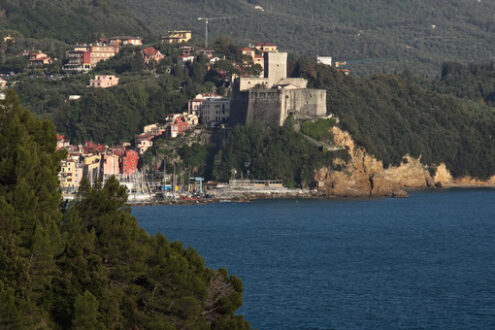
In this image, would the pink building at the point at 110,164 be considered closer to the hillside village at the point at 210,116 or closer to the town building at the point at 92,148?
the hillside village at the point at 210,116

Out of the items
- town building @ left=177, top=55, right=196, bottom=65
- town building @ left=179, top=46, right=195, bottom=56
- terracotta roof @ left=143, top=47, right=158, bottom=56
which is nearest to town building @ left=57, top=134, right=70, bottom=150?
town building @ left=177, top=55, right=196, bottom=65

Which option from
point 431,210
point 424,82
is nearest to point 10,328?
point 431,210

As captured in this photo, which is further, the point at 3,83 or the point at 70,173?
the point at 3,83

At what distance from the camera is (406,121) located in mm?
75875

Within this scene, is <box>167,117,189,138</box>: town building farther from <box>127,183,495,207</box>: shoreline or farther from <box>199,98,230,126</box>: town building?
<box>127,183,495,207</box>: shoreline

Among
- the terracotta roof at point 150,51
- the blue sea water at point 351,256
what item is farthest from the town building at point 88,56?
the blue sea water at point 351,256

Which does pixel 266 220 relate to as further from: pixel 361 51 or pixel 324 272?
pixel 361 51

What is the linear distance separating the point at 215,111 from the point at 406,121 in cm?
1470

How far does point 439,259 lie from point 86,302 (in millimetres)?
24223

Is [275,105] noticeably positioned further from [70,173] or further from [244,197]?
[70,173]

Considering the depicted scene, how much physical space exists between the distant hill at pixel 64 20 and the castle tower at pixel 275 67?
32801 millimetres

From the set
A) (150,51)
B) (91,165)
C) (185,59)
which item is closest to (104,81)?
(185,59)

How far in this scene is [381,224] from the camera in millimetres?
49281

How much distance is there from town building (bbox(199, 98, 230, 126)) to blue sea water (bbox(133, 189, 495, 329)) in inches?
365
